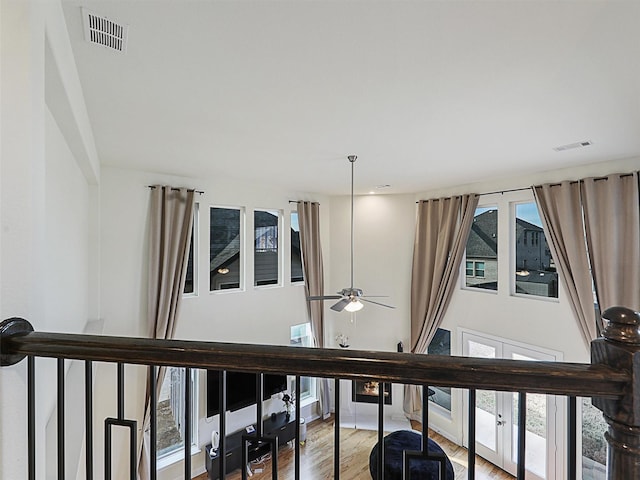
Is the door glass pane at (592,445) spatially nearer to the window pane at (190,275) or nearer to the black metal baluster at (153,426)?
the black metal baluster at (153,426)

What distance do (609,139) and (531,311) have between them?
7.97 feet

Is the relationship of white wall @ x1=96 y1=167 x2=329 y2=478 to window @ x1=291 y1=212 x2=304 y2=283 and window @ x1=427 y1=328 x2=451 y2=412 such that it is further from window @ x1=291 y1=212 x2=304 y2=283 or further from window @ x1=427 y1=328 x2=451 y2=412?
window @ x1=427 y1=328 x2=451 y2=412

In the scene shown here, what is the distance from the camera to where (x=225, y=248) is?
5230 millimetres

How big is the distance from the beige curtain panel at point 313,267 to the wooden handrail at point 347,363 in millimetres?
5147

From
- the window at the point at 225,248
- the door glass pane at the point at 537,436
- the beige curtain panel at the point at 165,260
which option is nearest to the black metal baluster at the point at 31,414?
the beige curtain panel at the point at 165,260

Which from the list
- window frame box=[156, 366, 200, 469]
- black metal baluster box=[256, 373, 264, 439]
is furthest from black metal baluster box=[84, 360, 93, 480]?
window frame box=[156, 366, 200, 469]

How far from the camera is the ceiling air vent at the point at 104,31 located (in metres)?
1.39

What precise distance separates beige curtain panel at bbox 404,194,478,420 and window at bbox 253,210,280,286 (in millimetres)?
2608

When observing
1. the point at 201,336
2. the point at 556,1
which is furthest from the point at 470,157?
the point at 201,336

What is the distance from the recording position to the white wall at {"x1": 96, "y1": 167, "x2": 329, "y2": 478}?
4.04m

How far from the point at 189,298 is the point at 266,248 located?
1.60m

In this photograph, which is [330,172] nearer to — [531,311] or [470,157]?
[470,157]

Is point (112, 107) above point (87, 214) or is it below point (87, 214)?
above

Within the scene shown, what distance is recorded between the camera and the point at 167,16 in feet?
4.51
